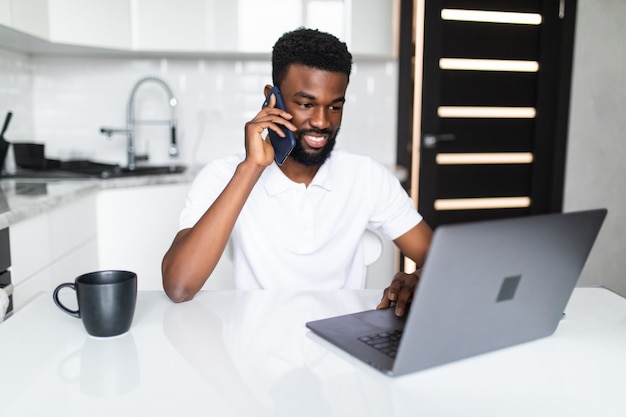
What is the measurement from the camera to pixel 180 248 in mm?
1365

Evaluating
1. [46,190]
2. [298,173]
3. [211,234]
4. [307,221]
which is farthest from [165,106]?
[211,234]

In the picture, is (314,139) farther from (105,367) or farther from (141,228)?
(141,228)

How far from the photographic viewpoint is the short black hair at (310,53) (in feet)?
5.09

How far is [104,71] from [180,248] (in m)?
2.40

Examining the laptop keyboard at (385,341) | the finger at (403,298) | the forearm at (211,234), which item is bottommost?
the laptop keyboard at (385,341)

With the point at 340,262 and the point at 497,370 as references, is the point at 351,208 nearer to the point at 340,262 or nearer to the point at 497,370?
the point at 340,262

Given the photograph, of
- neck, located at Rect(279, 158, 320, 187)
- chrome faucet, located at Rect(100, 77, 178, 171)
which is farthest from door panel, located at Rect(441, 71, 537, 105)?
neck, located at Rect(279, 158, 320, 187)

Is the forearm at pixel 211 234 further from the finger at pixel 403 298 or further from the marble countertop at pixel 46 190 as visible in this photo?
the marble countertop at pixel 46 190

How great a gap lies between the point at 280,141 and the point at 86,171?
5.78 ft

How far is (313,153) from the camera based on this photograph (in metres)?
1.59

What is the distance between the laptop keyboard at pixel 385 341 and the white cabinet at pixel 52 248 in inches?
47.5

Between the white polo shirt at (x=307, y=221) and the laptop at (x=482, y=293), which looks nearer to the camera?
the laptop at (x=482, y=293)

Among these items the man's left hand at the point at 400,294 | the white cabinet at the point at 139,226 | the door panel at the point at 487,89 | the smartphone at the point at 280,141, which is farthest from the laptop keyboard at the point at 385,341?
the door panel at the point at 487,89

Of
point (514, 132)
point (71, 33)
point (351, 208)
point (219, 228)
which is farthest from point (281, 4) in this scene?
point (219, 228)
